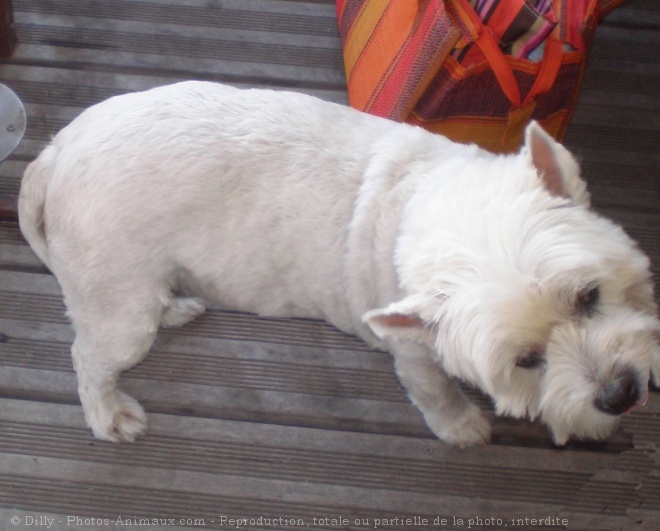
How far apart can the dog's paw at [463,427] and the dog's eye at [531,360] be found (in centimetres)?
81

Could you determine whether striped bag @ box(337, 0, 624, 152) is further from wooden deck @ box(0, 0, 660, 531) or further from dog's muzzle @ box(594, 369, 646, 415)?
dog's muzzle @ box(594, 369, 646, 415)

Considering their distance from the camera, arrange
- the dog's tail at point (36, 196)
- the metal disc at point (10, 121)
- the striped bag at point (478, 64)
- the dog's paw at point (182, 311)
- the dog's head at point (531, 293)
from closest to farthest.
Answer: the dog's head at point (531, 293) < the dog's tail at point (36, 196) < the striped bag at point (478, 64) < the dog's paw at point (182, 311) < the metal disc at point (10, 121)

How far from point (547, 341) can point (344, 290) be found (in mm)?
650

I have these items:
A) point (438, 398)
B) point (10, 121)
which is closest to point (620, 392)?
point (438, 398)

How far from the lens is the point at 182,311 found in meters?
2.67

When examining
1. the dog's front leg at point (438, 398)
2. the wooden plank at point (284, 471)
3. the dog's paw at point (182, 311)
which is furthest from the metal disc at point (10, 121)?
the dog's front leg at point (438, 398)

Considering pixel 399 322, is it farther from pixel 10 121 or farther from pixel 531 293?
pixel 10 121

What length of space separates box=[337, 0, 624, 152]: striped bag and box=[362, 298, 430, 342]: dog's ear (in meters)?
1.18

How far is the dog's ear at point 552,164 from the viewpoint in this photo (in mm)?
1522

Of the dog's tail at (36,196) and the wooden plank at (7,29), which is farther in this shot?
the wooden plank at (7,29)

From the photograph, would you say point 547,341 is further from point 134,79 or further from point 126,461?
point 134,79

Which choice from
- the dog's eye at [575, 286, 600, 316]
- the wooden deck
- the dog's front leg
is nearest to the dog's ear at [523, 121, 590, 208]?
the dog's eye at [575, 286, 600, 316]

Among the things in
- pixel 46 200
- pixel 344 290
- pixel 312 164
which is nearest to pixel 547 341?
pixel 344 290

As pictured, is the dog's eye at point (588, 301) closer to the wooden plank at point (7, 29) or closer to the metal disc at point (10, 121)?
the metal disc at point (10, 121)
